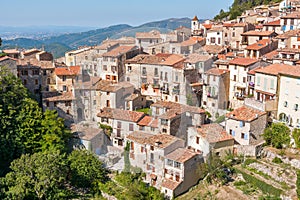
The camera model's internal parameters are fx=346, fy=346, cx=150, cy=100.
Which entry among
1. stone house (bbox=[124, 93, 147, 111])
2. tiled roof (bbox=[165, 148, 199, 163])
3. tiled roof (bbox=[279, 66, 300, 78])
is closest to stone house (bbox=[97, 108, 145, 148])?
stone house (bbox=[124, 93, 147, 111])

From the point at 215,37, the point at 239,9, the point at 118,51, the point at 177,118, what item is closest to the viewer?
the point at 177,118

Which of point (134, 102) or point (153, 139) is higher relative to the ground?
point (134, 102)

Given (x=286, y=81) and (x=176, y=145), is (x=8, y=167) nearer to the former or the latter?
(x=176, y=145)

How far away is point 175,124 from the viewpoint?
19.2 meters

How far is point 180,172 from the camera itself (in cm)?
1634

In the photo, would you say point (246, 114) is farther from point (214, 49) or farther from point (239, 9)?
point (239, 9)

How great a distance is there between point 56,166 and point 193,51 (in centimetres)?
1503

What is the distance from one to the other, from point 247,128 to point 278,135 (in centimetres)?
147

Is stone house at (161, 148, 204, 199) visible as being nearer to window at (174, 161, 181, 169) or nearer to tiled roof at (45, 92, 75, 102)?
window at (174, 161, 181, 169)

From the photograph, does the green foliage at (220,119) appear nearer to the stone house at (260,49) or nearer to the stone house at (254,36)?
the stone house at (260,49)

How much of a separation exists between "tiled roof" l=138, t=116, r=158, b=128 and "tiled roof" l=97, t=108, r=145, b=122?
0.27 metres

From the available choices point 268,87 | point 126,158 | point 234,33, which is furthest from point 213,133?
point 234,33

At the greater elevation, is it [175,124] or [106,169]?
[175,124]

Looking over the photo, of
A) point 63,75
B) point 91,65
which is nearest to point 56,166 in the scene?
point 63,75
